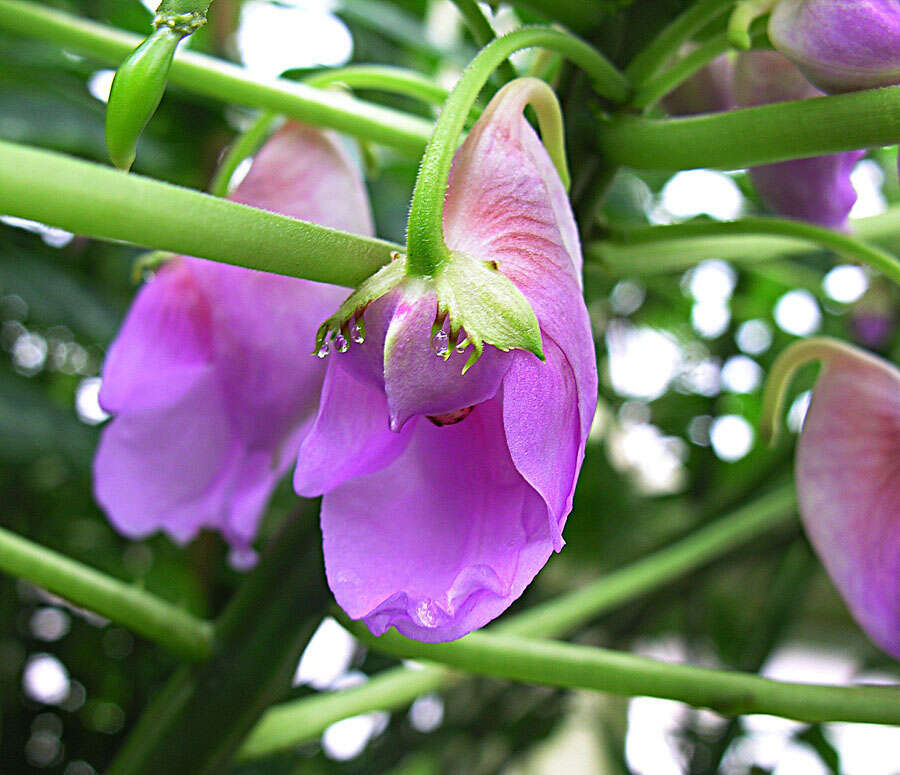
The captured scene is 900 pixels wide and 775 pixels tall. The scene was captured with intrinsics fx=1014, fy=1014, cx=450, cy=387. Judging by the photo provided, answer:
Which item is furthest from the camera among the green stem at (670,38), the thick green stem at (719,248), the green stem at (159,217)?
the thick green stem at (719,248)

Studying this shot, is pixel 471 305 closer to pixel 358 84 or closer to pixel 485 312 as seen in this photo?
pixel 485 312

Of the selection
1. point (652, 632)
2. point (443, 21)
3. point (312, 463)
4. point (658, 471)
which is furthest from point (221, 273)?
point (658, 471)

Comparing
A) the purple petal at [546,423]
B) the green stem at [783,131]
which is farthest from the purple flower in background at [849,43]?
the purple petal at [546,423]

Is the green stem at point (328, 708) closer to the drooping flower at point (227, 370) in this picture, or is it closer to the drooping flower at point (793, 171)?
the drooping flower at point (227, 370)

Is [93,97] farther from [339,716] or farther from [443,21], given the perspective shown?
[339,716]

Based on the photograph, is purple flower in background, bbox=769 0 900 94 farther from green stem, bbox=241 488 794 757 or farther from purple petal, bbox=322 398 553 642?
green stem, bbox=241 488 794 757
